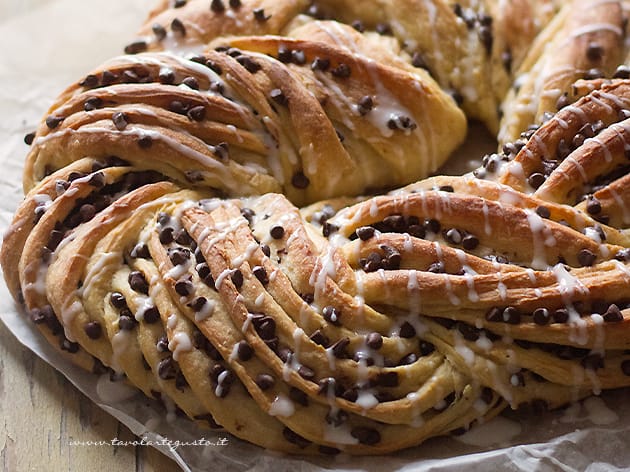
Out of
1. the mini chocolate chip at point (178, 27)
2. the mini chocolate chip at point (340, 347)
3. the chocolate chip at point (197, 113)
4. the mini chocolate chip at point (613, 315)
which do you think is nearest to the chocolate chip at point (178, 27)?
the mini chocolate chip at point (178, 27)

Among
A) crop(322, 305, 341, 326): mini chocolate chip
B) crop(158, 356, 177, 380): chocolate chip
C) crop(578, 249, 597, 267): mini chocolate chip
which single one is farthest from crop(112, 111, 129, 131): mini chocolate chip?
crop(578, 249, 597, 267): mini chocolate chip

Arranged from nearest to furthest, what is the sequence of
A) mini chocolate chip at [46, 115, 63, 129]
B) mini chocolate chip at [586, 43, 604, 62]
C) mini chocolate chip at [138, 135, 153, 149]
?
mini chocolate chip at [138, 135, 153, 149], mini chocolate chip at [46, 115, 63, 129], mini chocolate chip at [586, 43, 604, 62]

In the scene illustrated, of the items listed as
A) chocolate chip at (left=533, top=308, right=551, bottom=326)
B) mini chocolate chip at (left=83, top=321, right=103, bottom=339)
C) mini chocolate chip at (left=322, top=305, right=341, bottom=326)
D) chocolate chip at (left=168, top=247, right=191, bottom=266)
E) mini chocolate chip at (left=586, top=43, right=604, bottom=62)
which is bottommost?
chocolate chip at (left=533, top=308, right=551, bottom=326)

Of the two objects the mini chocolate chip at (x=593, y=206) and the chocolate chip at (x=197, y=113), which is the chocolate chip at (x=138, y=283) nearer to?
the chocolate chip at (x=197, y=113)

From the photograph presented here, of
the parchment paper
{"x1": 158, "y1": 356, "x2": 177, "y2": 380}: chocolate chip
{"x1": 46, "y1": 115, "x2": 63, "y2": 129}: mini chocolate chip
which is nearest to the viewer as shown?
the parchment paper

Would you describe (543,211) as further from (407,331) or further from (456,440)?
(456,440)

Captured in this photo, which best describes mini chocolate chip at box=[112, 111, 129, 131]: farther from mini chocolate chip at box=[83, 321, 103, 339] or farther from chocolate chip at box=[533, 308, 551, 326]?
chocolate chip at box=[533, 308, 551, 326]

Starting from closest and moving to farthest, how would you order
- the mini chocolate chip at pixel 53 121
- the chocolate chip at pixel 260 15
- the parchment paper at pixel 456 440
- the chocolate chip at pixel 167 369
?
1. the parchment paper at pixel 456 440
2. the chocolate chip at pixel 167 369
3. the mini chocolate chip at pixel 53 121
4. the chocolate chip at pixel 260 15
